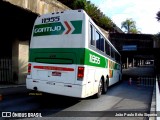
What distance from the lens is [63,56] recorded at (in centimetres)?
877

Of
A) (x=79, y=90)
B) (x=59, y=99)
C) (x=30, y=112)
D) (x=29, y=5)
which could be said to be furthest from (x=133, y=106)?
(x=29, y=5)

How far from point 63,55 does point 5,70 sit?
31.3ft

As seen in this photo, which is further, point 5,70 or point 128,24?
point 128,24

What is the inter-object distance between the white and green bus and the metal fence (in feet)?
26.5

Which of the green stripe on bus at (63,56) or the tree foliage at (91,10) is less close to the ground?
the tree foliage at (91,10)

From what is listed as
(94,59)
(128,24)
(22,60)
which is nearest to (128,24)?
(128,24)

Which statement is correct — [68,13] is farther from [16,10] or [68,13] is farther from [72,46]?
[16,10]

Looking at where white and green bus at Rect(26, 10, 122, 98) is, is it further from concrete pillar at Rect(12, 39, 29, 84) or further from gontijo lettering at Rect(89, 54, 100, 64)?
concrete pillar at Rect(12, 39, 29, 84)

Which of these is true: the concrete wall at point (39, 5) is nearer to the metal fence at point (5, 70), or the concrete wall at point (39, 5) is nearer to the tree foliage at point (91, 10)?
the metal fence at point (5, 70)

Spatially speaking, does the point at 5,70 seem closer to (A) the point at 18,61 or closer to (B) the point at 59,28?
(A) the point at 18,61

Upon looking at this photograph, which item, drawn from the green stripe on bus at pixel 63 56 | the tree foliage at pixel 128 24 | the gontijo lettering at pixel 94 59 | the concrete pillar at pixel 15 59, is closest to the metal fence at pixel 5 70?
the concrete pillar at pixel 15 59

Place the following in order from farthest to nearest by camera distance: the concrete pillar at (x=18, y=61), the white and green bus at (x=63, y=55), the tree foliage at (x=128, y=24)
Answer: the tree foliage at (x=128, y=24)
the concrete pillar at (x=18, y=61)
the white and green bus at (x=63, y=55)

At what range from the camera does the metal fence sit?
55.8 ft

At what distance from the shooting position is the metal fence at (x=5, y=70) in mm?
17000
